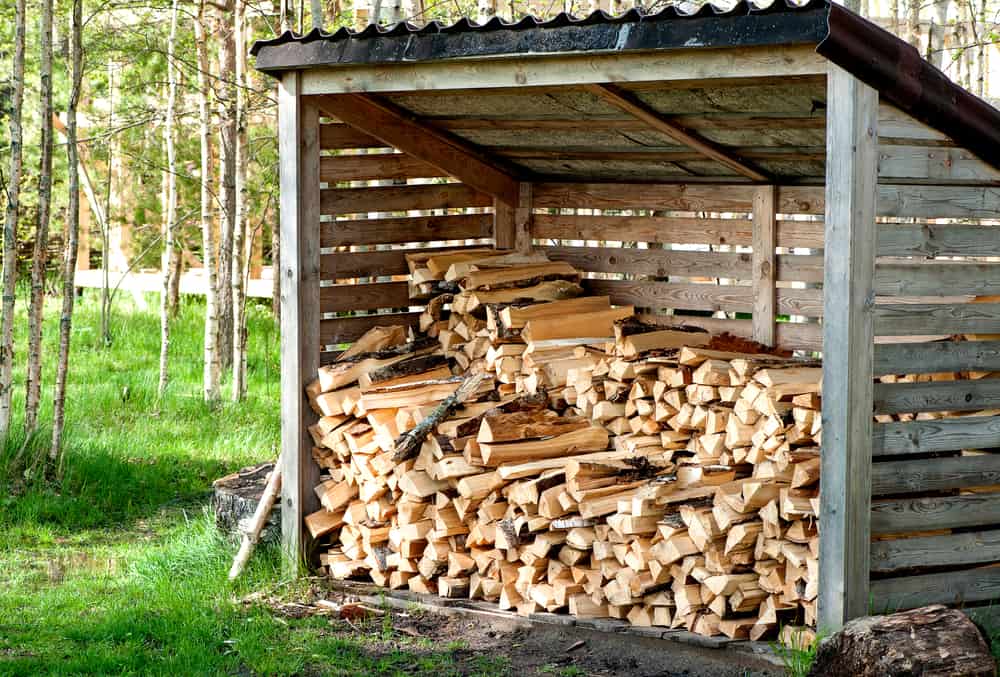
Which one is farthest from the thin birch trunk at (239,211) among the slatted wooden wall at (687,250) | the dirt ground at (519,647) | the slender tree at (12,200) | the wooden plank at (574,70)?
the dirt ground at (519,647)

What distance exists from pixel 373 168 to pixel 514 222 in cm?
111

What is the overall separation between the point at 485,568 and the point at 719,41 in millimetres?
2909

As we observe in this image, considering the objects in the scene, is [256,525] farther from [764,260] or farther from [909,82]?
[909,82]

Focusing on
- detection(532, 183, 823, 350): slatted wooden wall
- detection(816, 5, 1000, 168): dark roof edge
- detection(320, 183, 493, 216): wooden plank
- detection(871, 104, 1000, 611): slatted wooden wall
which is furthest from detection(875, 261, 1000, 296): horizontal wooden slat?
detection(320, 183, 493, 216): wooden plank

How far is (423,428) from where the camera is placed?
6.20 meters

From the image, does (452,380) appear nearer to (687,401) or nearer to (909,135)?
(687,401)

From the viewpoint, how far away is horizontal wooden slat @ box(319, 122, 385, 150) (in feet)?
22.3

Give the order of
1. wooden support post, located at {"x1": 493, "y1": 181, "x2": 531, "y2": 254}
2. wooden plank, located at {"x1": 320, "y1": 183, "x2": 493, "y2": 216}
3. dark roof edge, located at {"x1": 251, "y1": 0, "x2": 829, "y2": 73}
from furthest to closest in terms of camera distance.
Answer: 1. wooden support post, located at {"x1": 493, "y1": 181, "x2": 531, "y2": 254}
2. wooden plank, located at {"x1": 320, "y1": 183, "x2": 493, "y2": 216}
3. dark roof edge, located at {"x1": 251, "y1": 0, "x2": 829, "y2": 73}

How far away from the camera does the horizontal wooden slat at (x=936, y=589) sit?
16.1 feet

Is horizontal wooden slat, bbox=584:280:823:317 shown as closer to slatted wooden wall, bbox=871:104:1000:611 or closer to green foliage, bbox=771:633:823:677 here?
slatted wooden wall, bbox=871:104:1000:611

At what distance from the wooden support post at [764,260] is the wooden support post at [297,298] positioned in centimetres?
241

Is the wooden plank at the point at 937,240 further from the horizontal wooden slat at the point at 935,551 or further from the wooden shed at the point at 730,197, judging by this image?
the horizontal wooden slat at the point at 935,551

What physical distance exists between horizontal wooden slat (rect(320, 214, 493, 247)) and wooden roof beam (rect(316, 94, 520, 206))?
22cm

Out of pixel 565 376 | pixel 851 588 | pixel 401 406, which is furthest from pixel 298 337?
pixel 851 588
